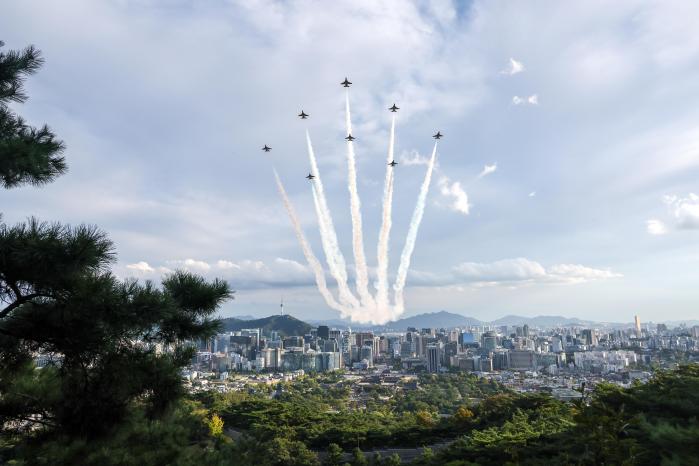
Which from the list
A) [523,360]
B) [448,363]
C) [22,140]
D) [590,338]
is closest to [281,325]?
[448,363]

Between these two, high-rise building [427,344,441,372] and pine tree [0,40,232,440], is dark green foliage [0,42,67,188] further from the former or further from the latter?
high-rise building [427,344,441,372]

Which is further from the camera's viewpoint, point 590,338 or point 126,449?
point 590,338

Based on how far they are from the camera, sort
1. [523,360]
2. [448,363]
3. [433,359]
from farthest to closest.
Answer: [523,360] < [448,363] < [433,359]

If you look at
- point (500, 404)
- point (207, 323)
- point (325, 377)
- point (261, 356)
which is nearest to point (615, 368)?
point (325, 377)

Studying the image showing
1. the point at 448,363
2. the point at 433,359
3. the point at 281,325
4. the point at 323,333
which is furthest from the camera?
the point at 281,325

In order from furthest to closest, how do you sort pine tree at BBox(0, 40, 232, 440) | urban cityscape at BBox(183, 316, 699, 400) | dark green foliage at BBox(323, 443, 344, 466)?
urban cityscape at BBox(183, 316, 699, 400)
dark green foliage at BBox(323, 443, 344, 466)
pine tree at BBox(0, 40, 232, 440)

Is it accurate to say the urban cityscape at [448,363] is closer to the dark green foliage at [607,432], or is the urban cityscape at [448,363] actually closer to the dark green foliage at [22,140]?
the dark green foliage at [607,432]

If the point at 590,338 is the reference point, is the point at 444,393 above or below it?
above

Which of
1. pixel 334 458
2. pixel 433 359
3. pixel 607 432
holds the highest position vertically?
pixel 607 432

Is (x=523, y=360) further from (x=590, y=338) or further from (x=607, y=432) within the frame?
(x=607, y=432)

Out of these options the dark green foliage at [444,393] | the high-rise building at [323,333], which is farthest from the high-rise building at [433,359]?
the high-rise building at [323,333]

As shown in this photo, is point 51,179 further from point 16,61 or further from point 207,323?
point 207,323

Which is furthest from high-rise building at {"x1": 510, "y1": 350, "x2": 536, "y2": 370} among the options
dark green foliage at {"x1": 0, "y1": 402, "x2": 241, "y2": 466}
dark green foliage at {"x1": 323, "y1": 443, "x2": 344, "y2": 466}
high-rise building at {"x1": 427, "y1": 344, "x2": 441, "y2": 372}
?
dark green foliage at {"x1": 0, "y1": 402, "x2": 241, "y2": 466}
